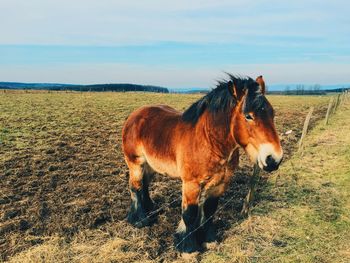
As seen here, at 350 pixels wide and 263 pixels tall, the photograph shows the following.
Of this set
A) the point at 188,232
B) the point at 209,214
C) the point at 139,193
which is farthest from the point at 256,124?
the point at 139,193

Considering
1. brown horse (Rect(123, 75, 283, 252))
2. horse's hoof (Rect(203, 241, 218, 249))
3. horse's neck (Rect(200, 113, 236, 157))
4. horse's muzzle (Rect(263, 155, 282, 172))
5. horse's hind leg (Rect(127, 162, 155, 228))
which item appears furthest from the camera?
horse's hind leg (Rect(127, 162, 155, 228))

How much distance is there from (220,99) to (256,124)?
27.7 inches

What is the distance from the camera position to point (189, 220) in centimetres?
467

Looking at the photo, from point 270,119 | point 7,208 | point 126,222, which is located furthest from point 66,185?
point 270,119

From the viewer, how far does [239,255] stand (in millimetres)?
4699

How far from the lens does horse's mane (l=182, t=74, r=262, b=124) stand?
12.6 feet

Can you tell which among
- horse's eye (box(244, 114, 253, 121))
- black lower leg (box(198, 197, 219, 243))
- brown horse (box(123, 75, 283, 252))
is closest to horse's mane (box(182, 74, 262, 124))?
brown horse (box(123, 75, 283, 252))

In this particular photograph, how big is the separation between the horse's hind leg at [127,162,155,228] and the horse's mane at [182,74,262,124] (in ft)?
4.87

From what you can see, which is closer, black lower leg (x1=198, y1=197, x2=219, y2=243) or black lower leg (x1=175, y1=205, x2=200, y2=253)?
black lower leg (x1=175, y1=205, x2=200, y2=253)

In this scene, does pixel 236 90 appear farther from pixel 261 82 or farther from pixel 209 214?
pixel 209 214

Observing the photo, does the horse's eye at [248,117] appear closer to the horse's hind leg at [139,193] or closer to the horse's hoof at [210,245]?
the horse's hoof at [210,245]

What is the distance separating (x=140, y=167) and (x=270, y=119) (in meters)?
2.69

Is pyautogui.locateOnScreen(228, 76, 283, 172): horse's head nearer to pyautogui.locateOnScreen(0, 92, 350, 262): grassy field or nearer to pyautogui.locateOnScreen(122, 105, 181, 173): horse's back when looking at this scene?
pyautogui.locateOnScreen(122, 105, 181, 173): horse's back

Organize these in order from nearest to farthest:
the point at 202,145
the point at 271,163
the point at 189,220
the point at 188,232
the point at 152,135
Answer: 1. the point at 271,163
2. the point at 202,145
3. the point at 189,220
4. the point at 188,232
5. the point at 152,135
